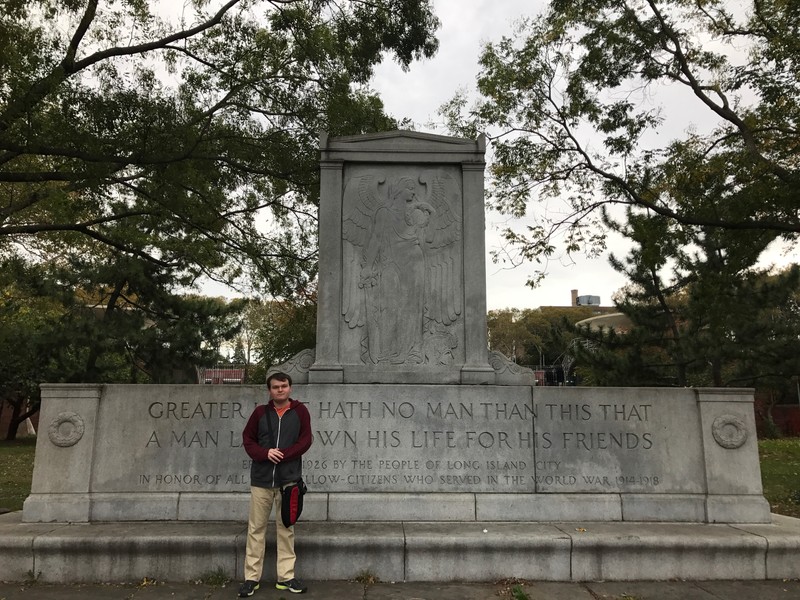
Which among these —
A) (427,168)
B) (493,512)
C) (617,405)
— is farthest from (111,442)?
(617,405)

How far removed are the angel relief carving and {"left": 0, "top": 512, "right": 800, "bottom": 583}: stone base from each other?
7.40 feet

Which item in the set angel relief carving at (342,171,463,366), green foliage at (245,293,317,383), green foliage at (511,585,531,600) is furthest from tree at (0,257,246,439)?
green foliage at (511,585,531,600)

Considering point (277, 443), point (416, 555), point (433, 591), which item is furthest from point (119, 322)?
point (433, 591)

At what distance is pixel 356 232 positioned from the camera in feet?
24.0

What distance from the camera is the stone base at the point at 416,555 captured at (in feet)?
17.7

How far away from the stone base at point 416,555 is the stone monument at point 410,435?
0.66 metres

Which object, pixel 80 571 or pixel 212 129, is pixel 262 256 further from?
pixel 80 571

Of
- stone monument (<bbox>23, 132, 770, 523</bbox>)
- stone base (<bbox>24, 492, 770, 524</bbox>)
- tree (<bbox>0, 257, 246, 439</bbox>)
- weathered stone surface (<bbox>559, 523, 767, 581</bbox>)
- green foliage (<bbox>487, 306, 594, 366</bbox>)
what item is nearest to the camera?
weathered stone surface (<bbox>559, 523, 767, 581</bbox>)

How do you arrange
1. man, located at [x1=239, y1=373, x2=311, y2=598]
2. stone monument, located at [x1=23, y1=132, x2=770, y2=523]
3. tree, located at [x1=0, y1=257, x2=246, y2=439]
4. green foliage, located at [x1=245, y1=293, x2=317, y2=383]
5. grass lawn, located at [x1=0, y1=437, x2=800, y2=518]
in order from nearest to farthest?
man, located at [x1=239, y1=373, x2=311, y2=598], stone monument, located at [x1=23, y1=132, x2=770, y2=523], grass lawn, located at [x1=0, y1=437, x2=800, y2=518], green foliage, located at [x1=245, y1=293, x2=317, y2=383], tree, located at [x1=0, y1=257, x2=246, y2=439]

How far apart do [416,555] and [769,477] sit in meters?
11.5

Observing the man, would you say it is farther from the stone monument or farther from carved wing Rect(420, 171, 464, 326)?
carved wing Rect(420, 171, 464, 326)

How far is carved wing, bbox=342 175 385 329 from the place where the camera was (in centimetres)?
714

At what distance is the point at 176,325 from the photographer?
1756 cm

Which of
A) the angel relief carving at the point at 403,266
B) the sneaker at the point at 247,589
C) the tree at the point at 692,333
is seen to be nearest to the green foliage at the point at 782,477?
the tree at the point at 692,333
